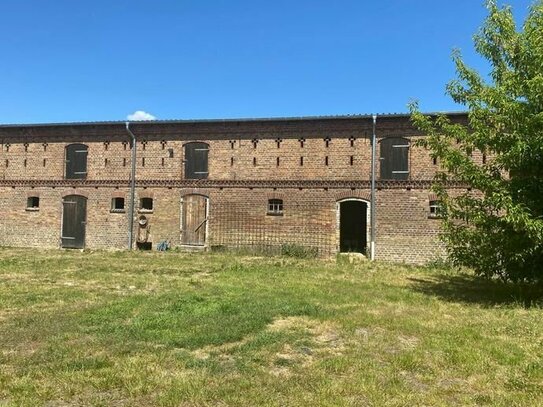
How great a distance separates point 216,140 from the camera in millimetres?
19750

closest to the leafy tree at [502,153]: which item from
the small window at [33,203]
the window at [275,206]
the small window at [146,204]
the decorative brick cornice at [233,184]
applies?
the decorative brick cornice at [233,184]

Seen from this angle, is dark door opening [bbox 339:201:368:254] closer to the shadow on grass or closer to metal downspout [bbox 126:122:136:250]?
the shadow on grass

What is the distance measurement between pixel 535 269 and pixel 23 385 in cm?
882

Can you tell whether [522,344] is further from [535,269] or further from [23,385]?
[23,385]

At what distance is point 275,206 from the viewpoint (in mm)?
19109

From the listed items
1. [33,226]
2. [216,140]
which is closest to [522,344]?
[216,140]

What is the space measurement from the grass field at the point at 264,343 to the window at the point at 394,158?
706 centimetres

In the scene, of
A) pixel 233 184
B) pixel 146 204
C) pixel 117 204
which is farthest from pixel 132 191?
pixel 233 184

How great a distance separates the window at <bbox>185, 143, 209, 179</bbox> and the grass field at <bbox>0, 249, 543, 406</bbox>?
898cm

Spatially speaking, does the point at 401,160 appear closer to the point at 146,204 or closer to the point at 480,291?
the point at 480,291

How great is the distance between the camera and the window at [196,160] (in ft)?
65.2

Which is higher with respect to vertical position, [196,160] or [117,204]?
[196,160]

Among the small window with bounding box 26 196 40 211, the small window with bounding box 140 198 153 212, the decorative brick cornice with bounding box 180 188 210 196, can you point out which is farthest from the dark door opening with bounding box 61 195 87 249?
the decorative brick cornice with bounding box 180 188 210 196

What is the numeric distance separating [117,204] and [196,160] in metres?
4.16
